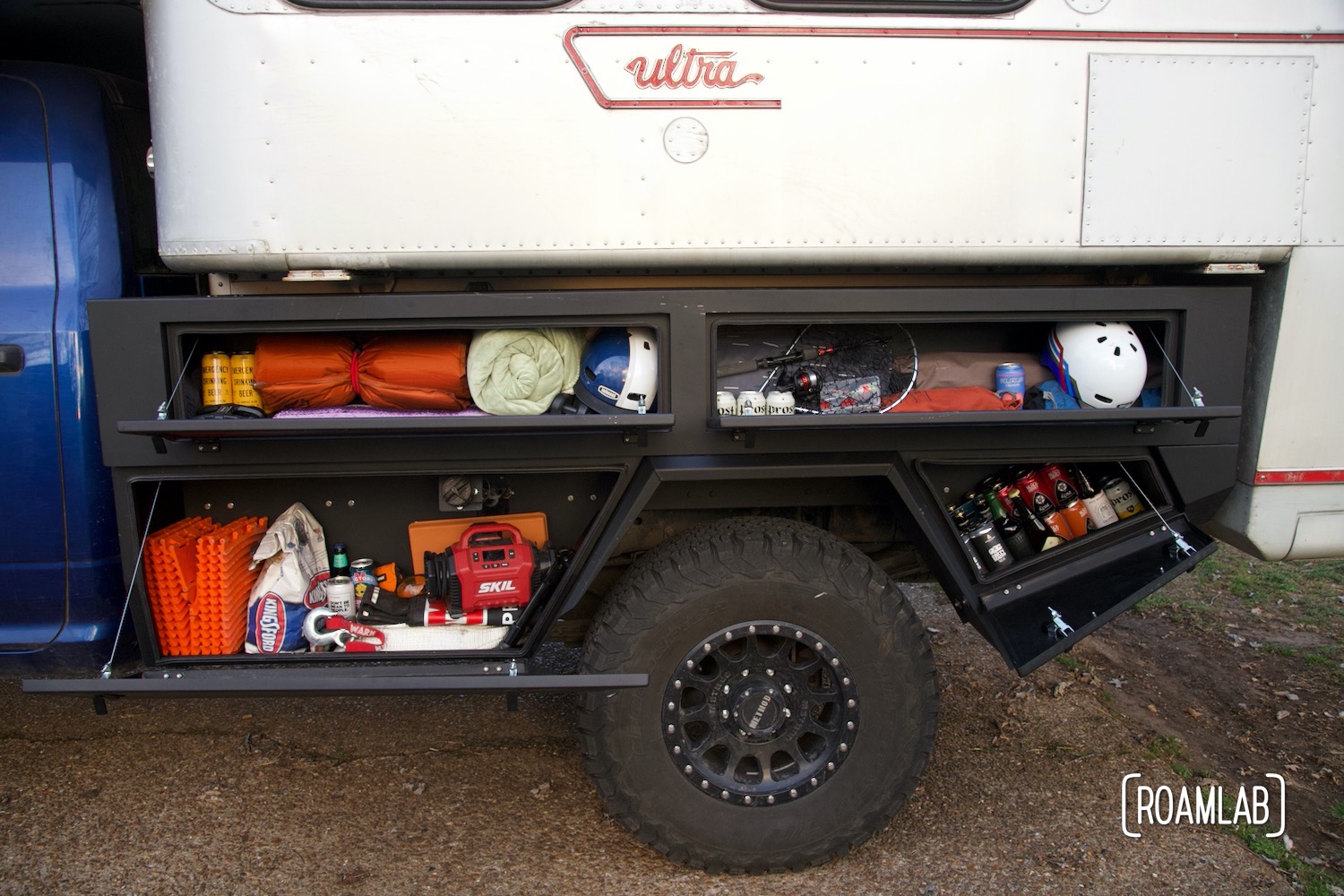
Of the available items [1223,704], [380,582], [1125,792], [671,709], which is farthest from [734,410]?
[1223,704]

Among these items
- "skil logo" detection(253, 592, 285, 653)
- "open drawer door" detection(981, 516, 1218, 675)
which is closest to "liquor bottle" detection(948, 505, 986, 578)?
"open drawer door" detection(981, 516, 1218, 675)

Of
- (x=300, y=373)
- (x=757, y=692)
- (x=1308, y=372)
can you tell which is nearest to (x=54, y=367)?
(x=300, y=373)

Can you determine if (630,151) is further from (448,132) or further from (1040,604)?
(1040,604)

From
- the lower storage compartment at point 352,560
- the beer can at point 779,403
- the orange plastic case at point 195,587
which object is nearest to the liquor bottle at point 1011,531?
the beer can at point 779,403

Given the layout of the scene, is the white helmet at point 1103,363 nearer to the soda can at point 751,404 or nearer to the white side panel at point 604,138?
the white side panel at point 604,138

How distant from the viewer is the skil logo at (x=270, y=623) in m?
2.70

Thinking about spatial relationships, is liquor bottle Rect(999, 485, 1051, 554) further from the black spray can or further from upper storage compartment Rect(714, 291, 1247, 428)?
upper storage compartment Rect(714, 291, 1247, 428)

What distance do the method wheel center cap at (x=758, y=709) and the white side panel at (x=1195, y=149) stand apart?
1738 millimetres

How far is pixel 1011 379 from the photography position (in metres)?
2.77

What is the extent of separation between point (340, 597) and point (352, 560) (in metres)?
0.17

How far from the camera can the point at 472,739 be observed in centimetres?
356

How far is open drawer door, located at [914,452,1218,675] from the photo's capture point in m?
2.76

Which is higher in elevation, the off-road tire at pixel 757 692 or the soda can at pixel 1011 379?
the soda can at pixel 1011 379

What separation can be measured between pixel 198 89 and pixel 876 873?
3189 millimetres
